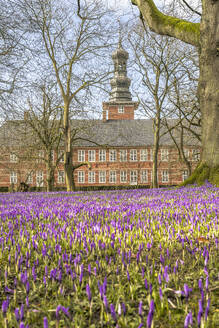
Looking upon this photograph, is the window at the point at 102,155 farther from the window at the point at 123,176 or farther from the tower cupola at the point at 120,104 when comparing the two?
the tower cupola at the point at 120,104

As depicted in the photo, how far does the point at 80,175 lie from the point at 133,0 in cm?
4748

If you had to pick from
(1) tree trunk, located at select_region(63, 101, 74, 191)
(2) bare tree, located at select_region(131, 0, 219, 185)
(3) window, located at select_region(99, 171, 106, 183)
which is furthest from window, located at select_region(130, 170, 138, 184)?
(2) bare tree, located at select_region(131, 0, 219, 185)

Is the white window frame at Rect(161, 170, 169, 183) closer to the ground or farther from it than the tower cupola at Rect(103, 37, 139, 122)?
closer to the ground

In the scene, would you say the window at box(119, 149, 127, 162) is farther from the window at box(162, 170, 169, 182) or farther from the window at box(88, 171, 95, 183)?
the window at box(162, 170, 169, 182)

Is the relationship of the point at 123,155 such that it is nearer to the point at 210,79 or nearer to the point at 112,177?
the point at 112,177

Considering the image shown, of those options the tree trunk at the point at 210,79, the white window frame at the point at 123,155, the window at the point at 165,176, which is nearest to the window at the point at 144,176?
the window at the point at 165,176

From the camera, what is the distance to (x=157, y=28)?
11.2m

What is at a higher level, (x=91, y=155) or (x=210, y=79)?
(x=91, y=155)

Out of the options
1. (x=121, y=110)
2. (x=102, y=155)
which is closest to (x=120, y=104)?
(x=121, y=110)

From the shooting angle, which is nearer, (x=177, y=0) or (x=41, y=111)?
(x=177, y=0)

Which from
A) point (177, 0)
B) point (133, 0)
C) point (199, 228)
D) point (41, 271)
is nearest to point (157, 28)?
point (133, 0)

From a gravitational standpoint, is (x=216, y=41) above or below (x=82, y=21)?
below

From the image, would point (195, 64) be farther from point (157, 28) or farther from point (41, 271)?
point (41, 271)

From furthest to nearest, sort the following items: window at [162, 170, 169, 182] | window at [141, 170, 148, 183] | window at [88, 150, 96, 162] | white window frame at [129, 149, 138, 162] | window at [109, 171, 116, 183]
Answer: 1. window at [88, 150, 96, 162]
2. white window frame at [129, 149, 138, 162]
3. window at [109, 171, 116, 183]
4. window at [141, 170, 148, 183]
5. window at [162, 170, 169, 182]
